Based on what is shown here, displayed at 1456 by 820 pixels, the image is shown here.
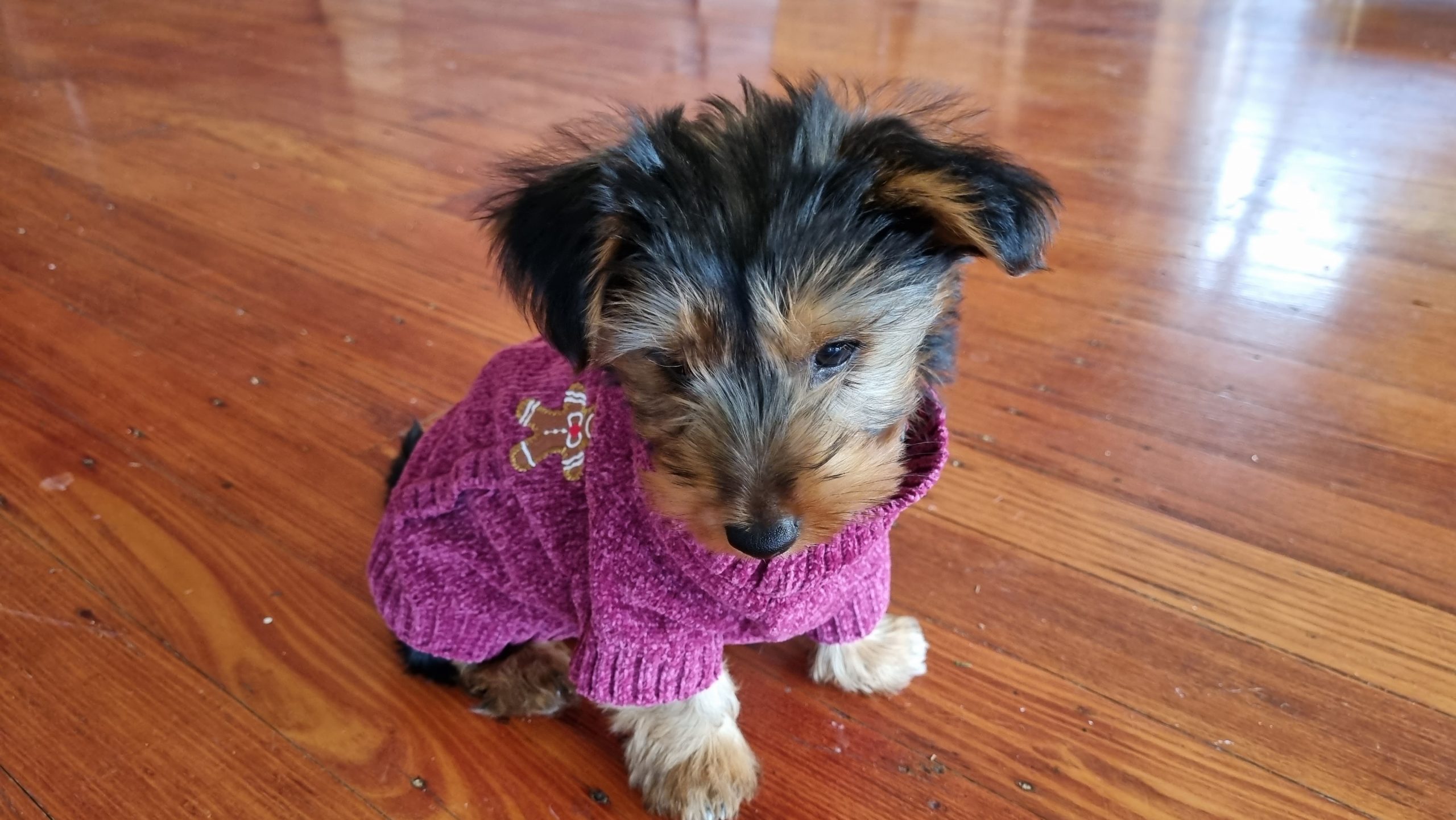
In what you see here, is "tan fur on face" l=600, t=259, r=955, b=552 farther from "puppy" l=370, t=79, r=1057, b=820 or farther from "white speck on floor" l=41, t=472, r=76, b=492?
"white speck on floor" l=41, t=472, r=76, b=492

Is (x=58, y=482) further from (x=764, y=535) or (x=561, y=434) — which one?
(x=764, y=535)

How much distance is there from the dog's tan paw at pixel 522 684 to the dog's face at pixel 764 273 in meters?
0.52

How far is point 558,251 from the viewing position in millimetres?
1170

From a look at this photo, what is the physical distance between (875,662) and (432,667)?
0.69 m

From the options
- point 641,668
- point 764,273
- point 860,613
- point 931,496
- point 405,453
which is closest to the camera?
point 764,273

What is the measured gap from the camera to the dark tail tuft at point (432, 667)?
160 cm

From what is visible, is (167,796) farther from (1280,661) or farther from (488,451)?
(1280,661)

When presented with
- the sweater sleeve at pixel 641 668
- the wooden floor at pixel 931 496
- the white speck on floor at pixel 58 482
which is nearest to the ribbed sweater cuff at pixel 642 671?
the sweater sleeve at pixel 641 668

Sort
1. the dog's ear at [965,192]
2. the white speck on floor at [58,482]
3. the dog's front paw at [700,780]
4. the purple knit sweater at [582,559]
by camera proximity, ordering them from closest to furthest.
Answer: the dog's ear at [965,192] → the purple knit sweater at [582,559] → the dog's front paw at [700,780] → the white speck on floor at [58,482]

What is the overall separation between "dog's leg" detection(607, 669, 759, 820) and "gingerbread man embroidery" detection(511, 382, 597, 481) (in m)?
0.36

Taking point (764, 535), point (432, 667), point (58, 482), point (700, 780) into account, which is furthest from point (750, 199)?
point (58, 482)

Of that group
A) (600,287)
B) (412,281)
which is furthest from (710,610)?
(412,281)

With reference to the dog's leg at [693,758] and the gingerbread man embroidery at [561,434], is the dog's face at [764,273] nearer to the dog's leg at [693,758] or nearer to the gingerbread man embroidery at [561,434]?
the gingerbread man embroidery at [561,434]

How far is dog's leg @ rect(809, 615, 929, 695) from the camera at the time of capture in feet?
5.15
